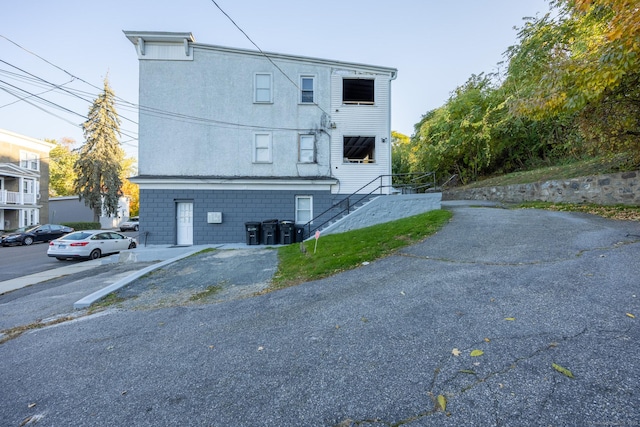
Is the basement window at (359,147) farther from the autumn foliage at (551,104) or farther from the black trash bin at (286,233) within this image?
the autumn foliage at (551,104)

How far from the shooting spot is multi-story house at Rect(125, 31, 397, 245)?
13164 mm

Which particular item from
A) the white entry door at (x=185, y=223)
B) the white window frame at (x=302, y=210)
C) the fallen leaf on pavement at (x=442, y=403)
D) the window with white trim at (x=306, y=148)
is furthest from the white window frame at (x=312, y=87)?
the fallen leaf on pavement at (x=442, y=403)

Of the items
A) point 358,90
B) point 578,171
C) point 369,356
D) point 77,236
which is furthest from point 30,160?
point 578,171

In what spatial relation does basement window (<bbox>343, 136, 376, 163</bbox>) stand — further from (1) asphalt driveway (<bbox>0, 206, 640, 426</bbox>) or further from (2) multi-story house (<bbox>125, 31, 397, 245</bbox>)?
(1) asphalt driveway (<bbox>0, 206, 640, 426</bbox>)

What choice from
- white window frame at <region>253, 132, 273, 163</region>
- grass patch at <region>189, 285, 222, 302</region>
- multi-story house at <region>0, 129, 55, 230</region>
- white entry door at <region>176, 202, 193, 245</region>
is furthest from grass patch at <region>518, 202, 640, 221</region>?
multi-story house at <region>0, 129, 55, 230</region>

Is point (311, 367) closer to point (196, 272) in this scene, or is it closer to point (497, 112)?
point (196, 272)

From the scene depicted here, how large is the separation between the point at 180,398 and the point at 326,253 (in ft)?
18.5

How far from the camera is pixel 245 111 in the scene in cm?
1368

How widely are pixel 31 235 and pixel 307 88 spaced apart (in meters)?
23.5

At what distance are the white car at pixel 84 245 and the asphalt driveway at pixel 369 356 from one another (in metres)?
11.1

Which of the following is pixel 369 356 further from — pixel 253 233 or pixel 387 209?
pixel 253 233

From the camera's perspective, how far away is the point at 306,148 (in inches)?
546

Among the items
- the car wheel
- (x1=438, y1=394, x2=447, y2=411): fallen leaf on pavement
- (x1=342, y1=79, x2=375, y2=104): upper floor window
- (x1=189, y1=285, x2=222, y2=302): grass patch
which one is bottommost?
the car wheel

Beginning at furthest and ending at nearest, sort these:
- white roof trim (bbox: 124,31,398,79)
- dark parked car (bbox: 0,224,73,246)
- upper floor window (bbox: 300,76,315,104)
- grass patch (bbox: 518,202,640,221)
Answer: dark parked car (bbox: 0,224,73,246) < upper floor window (bbox: 300,76,315,104) < white roof trim (bbox: 124,31,398,79) < grass patch (bbox: 518,202,640,221)
